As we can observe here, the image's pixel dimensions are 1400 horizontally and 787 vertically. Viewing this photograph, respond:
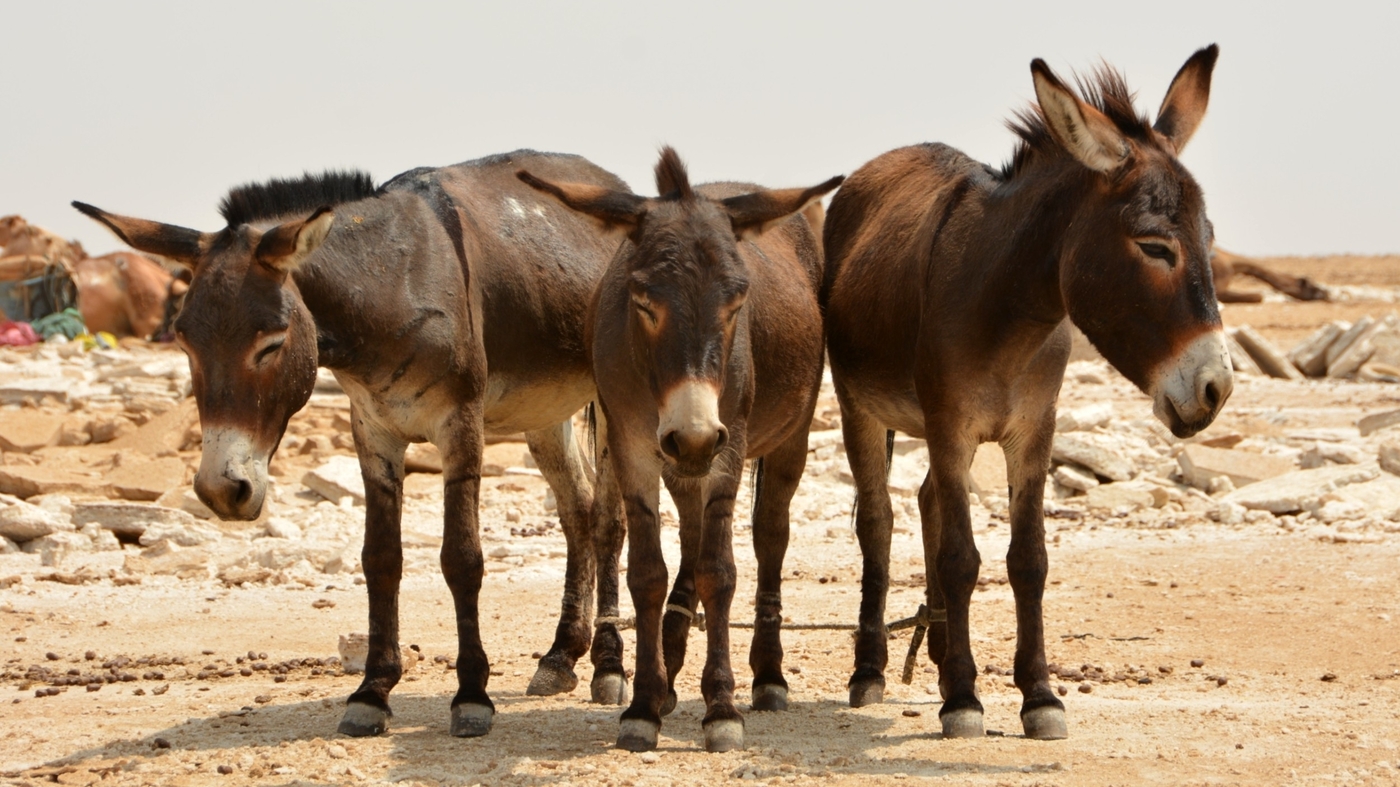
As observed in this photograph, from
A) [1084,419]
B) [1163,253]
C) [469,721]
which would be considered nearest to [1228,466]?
[1084,419]

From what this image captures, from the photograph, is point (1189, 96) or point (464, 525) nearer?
point (1189, 96)

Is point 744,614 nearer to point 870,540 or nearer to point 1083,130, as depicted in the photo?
point 870,540

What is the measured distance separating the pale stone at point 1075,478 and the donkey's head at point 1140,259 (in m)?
7.50

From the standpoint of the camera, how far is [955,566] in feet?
20.1

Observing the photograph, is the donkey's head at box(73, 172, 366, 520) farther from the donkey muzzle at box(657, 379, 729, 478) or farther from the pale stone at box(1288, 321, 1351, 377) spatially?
the pale stone at box(1288, 321, 1351, 377)

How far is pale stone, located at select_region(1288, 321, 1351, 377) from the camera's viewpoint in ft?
73.4

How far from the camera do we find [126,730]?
6422mm

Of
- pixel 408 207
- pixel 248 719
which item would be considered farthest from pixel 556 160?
pixel 248 719

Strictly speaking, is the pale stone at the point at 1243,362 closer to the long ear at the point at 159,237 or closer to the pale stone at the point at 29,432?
the pale stone at the point at 29,432

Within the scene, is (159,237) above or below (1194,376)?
above

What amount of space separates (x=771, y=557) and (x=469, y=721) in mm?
1679

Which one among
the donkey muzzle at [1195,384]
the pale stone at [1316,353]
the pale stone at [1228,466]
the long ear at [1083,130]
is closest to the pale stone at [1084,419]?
the pale stone at [1228,466]

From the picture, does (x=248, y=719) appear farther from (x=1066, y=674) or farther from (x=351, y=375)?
(x=1066, y=674)

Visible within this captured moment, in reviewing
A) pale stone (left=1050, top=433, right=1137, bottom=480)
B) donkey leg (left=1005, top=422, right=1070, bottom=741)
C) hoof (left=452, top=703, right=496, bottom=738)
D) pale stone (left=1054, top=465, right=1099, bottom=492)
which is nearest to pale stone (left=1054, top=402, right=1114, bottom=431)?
pale stone (left=1050, top=433, right=1137, bottom=480)
